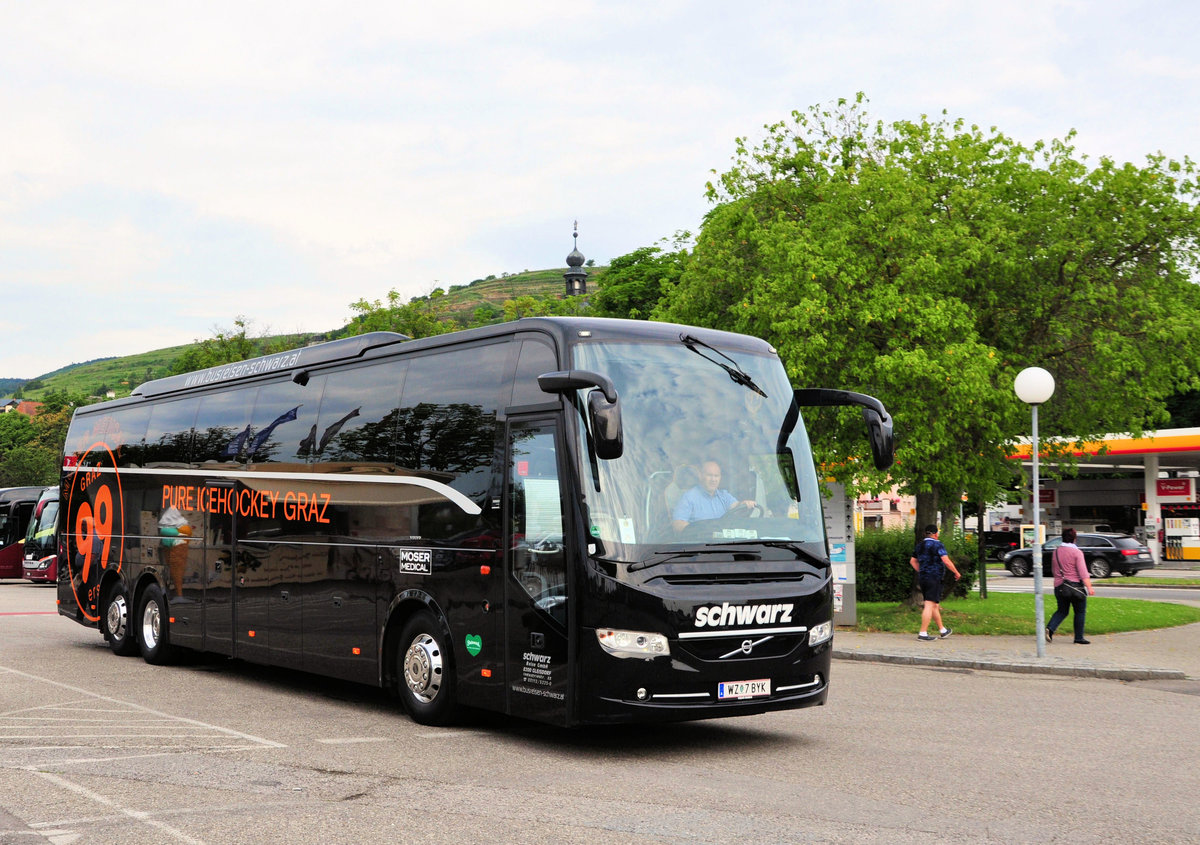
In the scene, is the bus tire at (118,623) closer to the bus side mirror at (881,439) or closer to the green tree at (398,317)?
the bus side mirror at (881,439)

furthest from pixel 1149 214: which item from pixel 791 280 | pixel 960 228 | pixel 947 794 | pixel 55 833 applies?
pixel 55 833

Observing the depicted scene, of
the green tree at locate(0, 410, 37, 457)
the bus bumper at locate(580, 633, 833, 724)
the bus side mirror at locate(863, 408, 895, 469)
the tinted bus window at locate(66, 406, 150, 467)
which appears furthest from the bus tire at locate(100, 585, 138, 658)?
the green tree at locate(0, 410, 37, 457)

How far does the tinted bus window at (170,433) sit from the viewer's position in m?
14.9

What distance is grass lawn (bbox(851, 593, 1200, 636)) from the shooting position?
67.9 feet

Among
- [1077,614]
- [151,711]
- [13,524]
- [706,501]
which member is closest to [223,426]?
[151,711]

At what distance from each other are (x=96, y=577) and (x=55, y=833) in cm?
1148

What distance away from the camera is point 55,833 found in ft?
20.7

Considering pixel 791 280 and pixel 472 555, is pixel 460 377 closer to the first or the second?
pixel 472 555

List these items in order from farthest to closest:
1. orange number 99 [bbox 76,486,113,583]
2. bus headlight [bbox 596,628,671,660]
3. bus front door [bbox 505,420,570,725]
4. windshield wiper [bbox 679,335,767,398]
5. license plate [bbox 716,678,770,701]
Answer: orange number 99 [bbox 76,486,113,583] → windshield wiper [bbox 679,335,767,398] → bus front door [bbox 505,420,570,725] → license plate [bbox 716,678,770,701] → bus headlight [bbox 596,628,671,660]

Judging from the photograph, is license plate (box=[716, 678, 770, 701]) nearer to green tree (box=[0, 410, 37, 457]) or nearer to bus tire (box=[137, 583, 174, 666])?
bus tire (box=[137, 583, 174, 666])

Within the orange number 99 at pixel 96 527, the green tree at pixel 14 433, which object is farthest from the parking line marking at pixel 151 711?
the green tree at pixel 14 433

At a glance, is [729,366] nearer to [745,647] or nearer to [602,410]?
[602,410]

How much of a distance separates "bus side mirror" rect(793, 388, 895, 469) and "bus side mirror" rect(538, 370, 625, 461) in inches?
96.3

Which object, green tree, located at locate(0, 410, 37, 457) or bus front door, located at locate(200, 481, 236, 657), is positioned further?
green tree, located at locate(0, 410, 37, 457)
